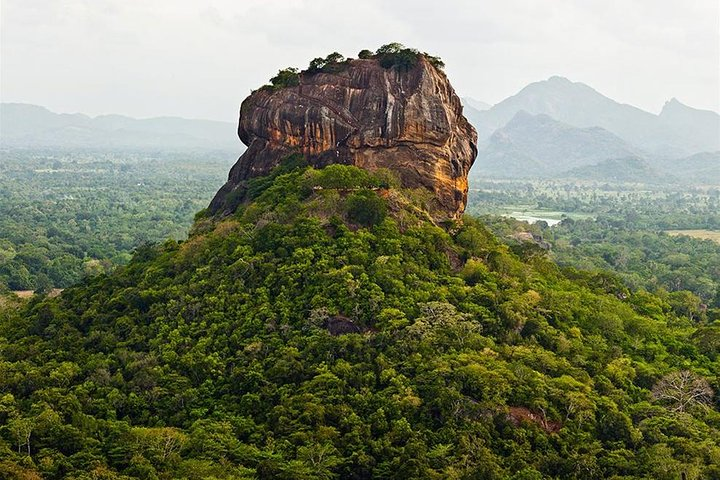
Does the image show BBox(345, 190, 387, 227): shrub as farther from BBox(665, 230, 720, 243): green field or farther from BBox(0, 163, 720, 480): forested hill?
BBox(665, 230, 720, 243): green field

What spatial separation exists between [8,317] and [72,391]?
31.2 ft

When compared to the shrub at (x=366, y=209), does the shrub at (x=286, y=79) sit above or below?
above

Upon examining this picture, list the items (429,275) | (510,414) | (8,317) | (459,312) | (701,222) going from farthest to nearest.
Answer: (701,222)
(8,317)
(429,275)
(459,312)
(510,414)

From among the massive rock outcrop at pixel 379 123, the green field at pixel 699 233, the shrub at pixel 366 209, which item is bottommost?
the green field at pixel 699 233

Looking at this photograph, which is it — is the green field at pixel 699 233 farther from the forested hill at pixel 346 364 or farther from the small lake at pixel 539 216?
the forested hill at pixel 346 364

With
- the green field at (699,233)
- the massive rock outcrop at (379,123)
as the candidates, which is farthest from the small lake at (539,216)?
the massive rock outcrop at (379,123)

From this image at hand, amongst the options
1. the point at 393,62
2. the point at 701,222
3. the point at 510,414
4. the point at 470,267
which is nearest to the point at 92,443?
the point at 510,414

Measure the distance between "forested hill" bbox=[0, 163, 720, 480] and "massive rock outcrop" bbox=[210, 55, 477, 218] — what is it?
159 cm

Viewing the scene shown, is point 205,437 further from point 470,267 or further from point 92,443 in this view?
point 470,267

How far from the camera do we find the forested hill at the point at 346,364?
16.1 metres

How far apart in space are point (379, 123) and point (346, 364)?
12.3 metres

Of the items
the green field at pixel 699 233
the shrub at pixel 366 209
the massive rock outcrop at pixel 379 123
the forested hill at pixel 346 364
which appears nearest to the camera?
the forested hill at pixel 346 364

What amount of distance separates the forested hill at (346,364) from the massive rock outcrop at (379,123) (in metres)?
1.59

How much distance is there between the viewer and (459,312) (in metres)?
21.3
